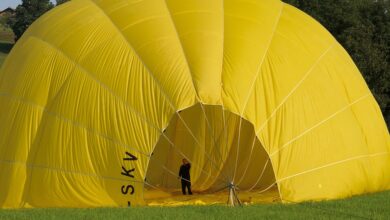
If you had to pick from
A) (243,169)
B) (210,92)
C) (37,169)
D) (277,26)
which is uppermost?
(277,26)

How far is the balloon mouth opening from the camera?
17750mm

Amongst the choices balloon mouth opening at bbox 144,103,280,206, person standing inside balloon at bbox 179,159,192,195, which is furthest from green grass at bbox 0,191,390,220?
balloon mouth opening at bbox 144,103,280,206

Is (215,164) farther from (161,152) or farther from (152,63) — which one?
(152,63)

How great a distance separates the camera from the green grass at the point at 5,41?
7181 cm

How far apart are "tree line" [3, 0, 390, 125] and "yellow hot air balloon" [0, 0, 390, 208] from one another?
23671 millimetres

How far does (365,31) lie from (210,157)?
81.3 feet

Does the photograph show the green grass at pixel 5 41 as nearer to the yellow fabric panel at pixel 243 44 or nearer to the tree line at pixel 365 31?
the tree line at pixel 365 31

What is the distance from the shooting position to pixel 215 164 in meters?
18.3

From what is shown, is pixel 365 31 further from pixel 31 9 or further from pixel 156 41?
pixel 31 9

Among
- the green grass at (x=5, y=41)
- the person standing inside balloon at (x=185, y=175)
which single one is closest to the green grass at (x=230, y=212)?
the person standing inside balloon at (x=185, y=175)

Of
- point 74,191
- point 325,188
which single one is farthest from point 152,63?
point 325,188

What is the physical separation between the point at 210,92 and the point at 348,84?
3.74 metres

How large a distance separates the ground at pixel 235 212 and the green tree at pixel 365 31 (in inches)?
1021

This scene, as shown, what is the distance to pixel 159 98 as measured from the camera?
14.1 meters
